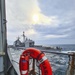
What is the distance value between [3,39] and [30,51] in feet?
2.80

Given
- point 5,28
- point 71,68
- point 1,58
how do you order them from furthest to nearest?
point 5,28 → point 1,58 → point 71,68

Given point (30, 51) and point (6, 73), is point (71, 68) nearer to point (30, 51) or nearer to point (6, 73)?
point (30, 51)

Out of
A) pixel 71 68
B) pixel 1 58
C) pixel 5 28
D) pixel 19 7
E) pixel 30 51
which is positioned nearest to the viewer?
pixel 71 68

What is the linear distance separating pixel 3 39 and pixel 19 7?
1.10m

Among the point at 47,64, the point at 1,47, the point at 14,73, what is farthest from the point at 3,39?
the point at 47,64

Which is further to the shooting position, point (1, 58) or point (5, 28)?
point (5, 28)

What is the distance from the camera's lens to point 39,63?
223 centimetres

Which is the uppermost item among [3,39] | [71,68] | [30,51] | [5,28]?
[5,28]

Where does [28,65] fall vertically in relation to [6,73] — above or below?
above

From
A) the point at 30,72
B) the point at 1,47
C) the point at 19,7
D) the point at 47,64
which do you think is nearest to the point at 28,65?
the point at 30,72

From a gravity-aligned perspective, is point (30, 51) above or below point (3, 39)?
below

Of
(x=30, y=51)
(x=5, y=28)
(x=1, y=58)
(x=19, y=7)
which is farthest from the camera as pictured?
(x=19, y=7)

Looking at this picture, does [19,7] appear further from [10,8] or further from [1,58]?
[1,58]

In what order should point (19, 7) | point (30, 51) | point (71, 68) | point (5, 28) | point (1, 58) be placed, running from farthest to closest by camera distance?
point (19, 7) < point (5, 28) < point (1, 58) < point (30, 51) < point (71, 68)
